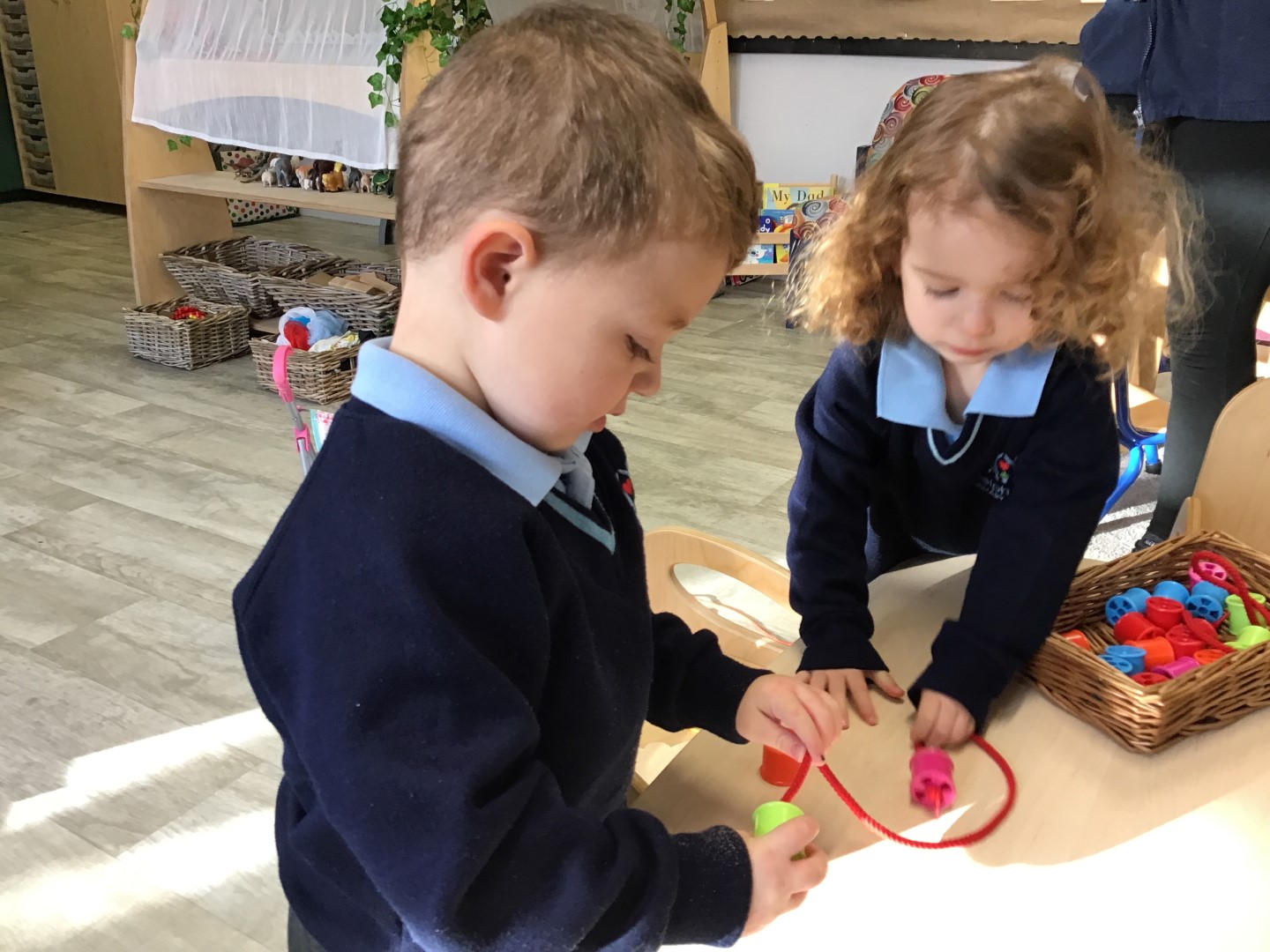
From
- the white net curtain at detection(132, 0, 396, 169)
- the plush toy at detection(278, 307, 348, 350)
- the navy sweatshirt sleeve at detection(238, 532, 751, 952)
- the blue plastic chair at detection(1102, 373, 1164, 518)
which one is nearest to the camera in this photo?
the navy sweatshirt sleeve at detection(238, 532, 751, 952)

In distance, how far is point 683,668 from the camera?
737 millimetres

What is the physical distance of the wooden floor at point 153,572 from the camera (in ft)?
4.27

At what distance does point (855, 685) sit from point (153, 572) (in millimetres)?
1555

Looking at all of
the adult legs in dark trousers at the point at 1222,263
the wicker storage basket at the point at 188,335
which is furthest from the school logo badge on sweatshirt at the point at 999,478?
the wicker storage basket at the point at 188,335

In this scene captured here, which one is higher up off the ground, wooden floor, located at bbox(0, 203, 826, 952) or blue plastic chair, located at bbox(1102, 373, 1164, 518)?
blue plastic chair, located at bbox(1102, 373, 1164, 518)

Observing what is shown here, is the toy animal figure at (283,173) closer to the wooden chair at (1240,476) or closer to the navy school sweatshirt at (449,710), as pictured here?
the wooden chair at (1240,476)

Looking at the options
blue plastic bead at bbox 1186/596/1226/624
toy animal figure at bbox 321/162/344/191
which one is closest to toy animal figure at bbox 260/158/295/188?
toy animal figure at bbox 321/162/344/191

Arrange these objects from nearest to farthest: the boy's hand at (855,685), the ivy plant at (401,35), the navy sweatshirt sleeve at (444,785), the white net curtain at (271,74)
A: the navy sweatshirt sleeve at (444,785), the boy's hand at (855,685), the ivy plant at (401,35), the white net curtain at (271,74)

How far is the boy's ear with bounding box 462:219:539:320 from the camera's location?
0.49 metres

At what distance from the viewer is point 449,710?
1.50 ft

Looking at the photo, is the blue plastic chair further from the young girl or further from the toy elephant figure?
the toy elephant figure

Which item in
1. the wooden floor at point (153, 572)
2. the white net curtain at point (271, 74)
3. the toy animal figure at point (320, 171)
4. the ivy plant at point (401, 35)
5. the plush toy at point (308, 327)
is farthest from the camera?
the toy animal figure at point (320, 171)

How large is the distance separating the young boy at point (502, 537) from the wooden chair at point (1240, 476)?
2.57 ft

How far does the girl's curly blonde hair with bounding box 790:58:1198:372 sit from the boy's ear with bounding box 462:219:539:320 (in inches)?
17.7
